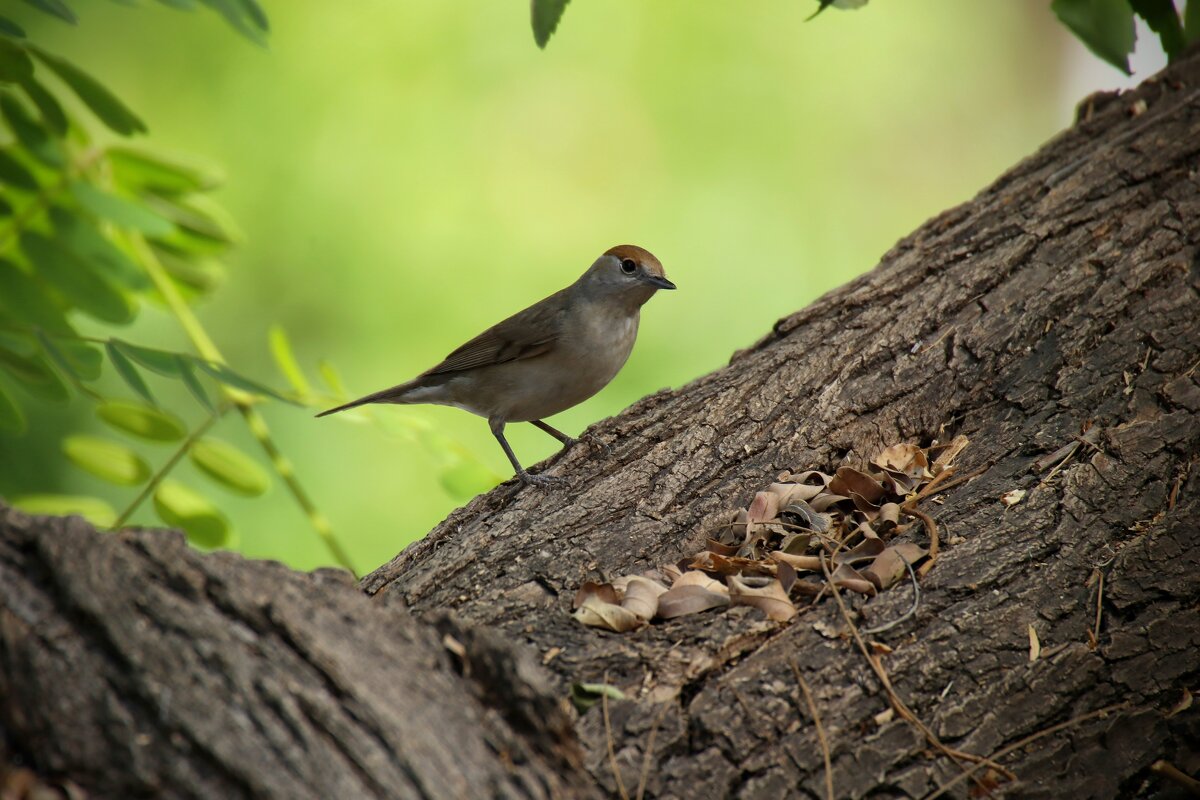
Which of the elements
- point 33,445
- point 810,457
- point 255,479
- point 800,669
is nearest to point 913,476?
point 810,457

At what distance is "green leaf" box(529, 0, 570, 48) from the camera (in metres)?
2.41

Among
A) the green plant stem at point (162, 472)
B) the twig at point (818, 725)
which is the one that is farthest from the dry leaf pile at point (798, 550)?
the green plant stem at point (162, 472)

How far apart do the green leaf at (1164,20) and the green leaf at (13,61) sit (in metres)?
3.63

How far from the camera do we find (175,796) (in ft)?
6.10

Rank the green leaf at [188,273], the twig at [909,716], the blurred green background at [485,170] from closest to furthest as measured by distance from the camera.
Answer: the twig at [909,716] → the green leaf at [188,273] → the blurred green background at [485,170]

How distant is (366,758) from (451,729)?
190 millimetres

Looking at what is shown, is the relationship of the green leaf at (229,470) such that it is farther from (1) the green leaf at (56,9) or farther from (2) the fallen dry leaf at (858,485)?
(2) the fallen dry leaf at (858,485)

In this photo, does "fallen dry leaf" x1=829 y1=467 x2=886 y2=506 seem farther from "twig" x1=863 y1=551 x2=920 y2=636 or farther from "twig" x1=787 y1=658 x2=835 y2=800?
"twig" x1=787 y1=658 x2=835 y2=800

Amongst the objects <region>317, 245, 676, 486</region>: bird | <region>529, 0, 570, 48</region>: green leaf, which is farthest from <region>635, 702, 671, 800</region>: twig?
<region>317, 245, 676, 486</region>: bird

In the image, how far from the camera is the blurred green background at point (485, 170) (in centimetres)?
738

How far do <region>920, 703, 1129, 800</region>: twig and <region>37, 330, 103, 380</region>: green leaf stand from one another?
2514 millimetres

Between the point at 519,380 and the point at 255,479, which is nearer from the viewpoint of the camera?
the point at 255,479

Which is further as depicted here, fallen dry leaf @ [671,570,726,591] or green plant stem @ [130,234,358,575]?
green plant stem @ [130,234,358,575]

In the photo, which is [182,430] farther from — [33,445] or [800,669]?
[33,445]
